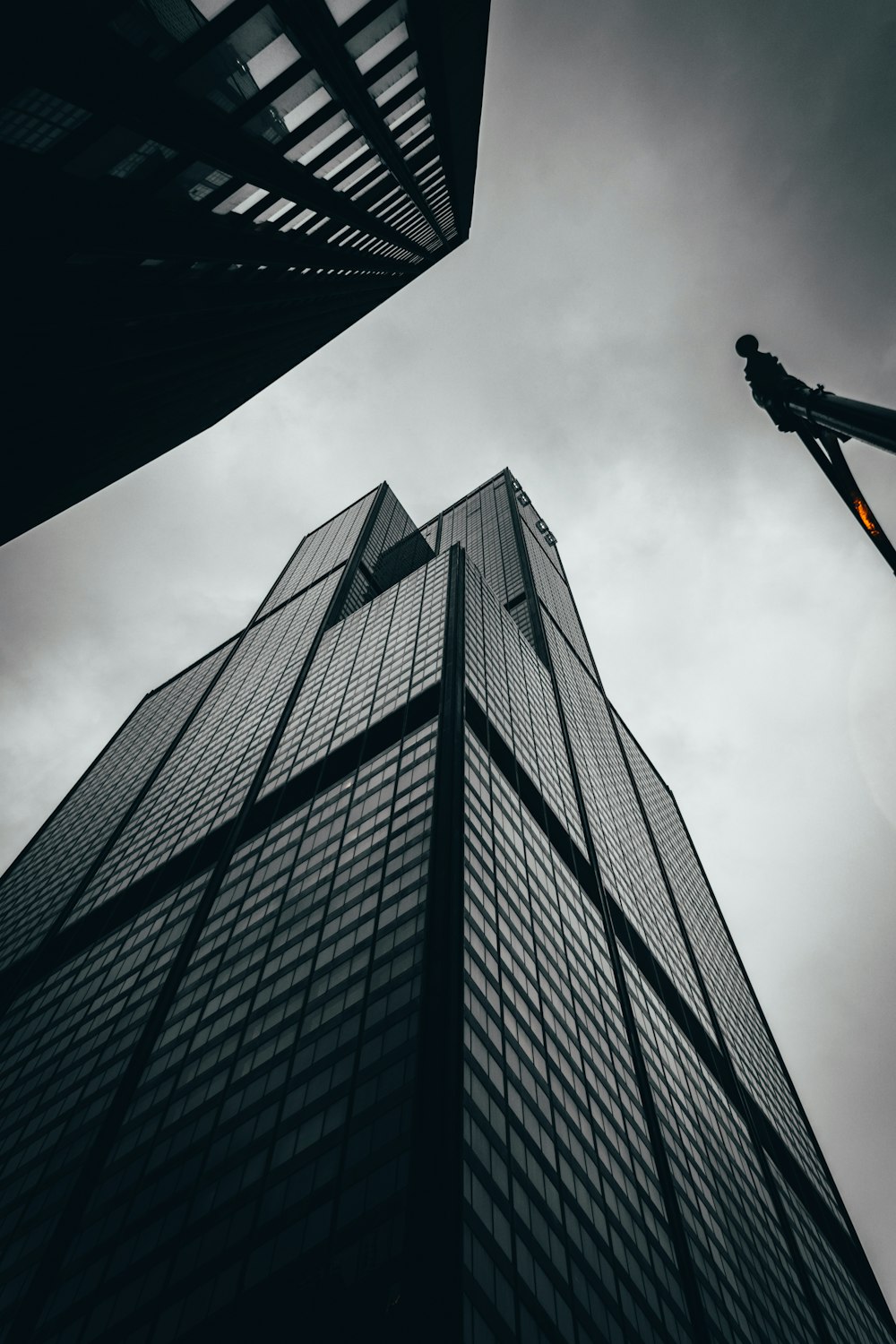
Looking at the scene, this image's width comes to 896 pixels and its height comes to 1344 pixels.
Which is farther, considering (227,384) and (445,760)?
(445,760)

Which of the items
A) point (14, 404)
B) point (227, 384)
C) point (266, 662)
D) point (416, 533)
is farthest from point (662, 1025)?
point (416, 533)

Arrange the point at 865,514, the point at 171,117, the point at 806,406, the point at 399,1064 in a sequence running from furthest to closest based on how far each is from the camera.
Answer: the point at 399,1064, the point at 171,117, the point at 806,406, the point at 865,514

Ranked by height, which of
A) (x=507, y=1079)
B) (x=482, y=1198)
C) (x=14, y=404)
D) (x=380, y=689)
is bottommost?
(x=482, y=1198)

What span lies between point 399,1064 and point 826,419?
117ft

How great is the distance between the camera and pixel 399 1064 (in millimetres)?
38000

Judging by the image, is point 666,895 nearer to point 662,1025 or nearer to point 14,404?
point 662,1025

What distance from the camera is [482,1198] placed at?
109ft

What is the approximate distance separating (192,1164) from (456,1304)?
1920cm

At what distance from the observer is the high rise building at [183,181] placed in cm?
1719

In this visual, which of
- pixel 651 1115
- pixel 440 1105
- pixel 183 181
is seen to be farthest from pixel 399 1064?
pixel 183 181

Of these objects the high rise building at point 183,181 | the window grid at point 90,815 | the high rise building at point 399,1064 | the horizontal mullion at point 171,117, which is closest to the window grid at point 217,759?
the high rise building at point 399,1064

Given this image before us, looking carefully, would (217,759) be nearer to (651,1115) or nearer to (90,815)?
(90,815)

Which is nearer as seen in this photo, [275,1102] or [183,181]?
[183,181]

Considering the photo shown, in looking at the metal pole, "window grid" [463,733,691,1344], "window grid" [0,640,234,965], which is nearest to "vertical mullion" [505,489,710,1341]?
"window grid" [463,733,691,1344]
